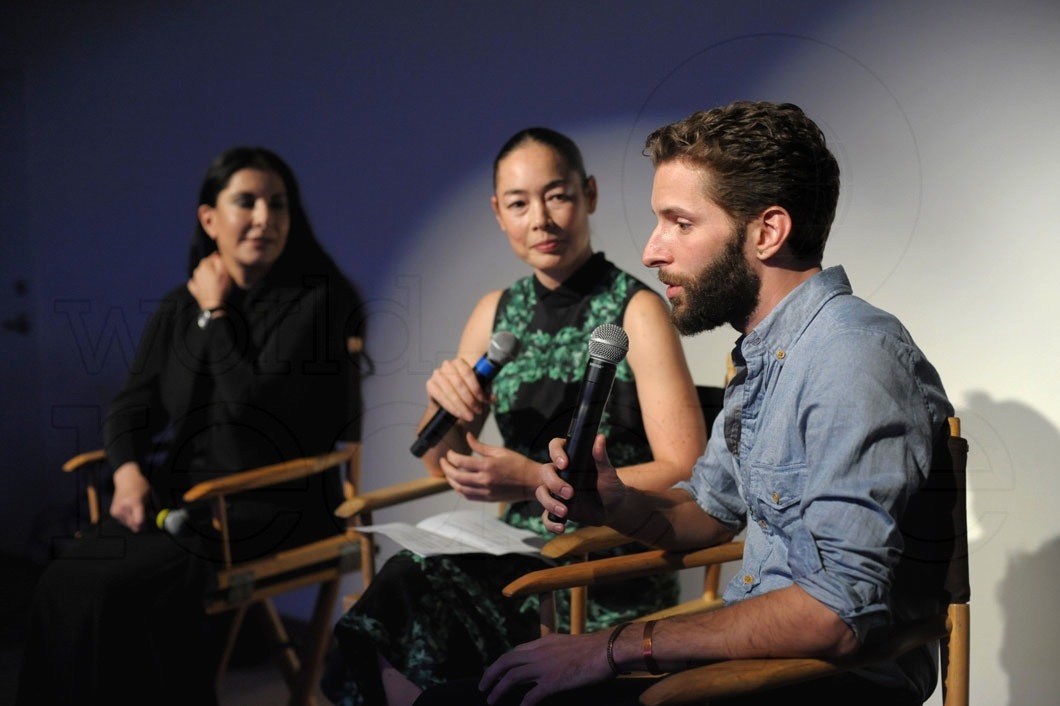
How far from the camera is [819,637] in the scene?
134 centimetres

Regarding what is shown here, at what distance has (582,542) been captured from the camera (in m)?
1.91

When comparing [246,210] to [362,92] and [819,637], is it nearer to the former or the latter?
[362,92]

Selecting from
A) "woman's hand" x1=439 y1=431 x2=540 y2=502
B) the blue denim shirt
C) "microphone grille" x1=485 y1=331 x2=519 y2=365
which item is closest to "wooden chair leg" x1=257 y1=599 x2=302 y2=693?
"woman's hand" x1=439 y1=431 x2=540 y2=502

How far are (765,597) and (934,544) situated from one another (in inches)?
11.3

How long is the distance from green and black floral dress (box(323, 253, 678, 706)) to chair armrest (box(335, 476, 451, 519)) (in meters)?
0.24

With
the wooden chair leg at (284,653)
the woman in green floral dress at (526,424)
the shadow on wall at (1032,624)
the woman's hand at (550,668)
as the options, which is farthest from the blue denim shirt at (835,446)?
the wooden chair leg at (284,653)

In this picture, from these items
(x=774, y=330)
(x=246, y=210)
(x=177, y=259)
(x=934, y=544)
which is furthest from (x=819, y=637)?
(x=177, y=259)

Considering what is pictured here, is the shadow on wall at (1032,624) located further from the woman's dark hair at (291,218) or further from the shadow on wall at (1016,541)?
the woman's dark hair at (291,218)

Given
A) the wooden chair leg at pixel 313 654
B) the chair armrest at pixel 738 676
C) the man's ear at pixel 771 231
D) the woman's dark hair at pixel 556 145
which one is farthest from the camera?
the wooden chair leg at pixel 313 654

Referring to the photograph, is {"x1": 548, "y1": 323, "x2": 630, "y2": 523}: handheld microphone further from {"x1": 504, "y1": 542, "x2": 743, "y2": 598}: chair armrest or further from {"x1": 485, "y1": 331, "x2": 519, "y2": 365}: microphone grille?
{"x1": 485, "y1": 331, "x2": 519, "y2": 365}: microphone grille

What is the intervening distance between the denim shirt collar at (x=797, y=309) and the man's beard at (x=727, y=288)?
1.7 inches

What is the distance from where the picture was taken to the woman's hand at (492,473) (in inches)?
80.3

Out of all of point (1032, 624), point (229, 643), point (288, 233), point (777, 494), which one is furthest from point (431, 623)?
point (288, 233)

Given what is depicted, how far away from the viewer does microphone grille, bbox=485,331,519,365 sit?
201 cm
